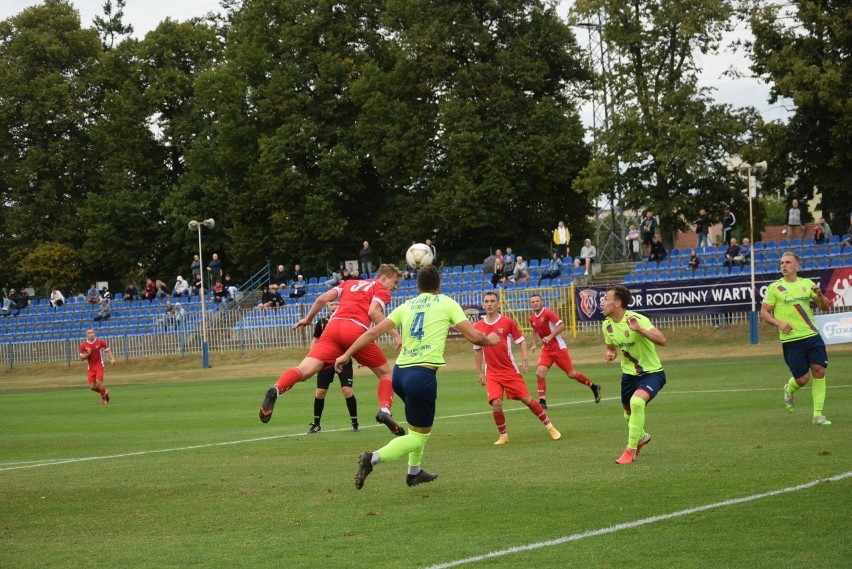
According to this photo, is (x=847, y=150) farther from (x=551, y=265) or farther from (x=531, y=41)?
(x=531, y=41)

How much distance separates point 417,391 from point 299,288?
39.5m

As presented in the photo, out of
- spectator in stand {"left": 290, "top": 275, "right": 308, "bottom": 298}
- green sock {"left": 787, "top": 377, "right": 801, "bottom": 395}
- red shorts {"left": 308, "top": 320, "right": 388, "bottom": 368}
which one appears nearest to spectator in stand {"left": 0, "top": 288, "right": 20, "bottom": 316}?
spectator in stand {"left": 290, "top": 275, "right": 308, "bottom": 298}

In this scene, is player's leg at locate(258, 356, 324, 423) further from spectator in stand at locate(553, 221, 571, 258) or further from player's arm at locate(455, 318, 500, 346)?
spectator in stand at locate(553, 221, 571, 258)

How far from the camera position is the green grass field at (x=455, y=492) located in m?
8.15

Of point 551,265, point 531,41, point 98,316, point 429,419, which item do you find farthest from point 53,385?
point 429,419

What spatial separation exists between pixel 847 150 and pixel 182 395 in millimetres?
26905

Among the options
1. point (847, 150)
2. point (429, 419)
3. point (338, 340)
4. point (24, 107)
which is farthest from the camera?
point (24, 107)

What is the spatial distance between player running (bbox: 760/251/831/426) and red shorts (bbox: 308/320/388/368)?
17.9 feet

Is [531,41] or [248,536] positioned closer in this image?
[248,536]

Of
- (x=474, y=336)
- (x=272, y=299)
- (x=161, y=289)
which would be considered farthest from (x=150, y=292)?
(x=474, y=336)

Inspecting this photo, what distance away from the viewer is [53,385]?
1757 inches

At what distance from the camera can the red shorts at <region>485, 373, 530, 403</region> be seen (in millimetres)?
16109

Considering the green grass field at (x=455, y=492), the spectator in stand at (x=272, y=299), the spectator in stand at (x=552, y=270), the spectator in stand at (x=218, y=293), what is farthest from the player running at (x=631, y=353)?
the spectator in stand at (x=218, y=293)

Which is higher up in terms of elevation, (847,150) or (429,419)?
(847,150)
